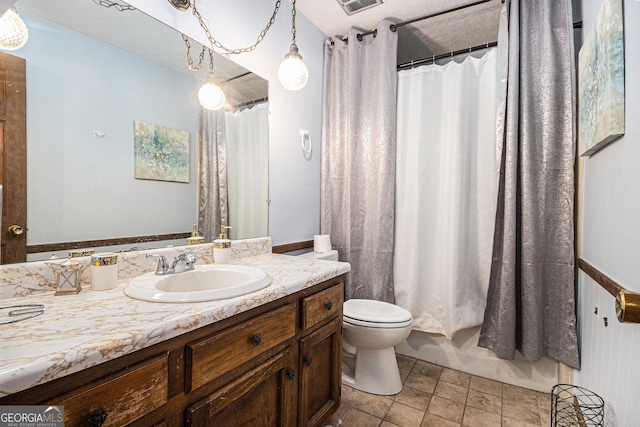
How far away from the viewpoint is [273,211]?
1874mm

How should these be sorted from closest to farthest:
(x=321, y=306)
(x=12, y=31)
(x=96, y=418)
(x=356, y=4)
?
(x=96, y=418) → (x=12, y=31) → (x=321, y=306) → (x=356, y=4)

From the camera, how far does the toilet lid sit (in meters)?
1.67

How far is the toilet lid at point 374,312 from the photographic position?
5.49 ft

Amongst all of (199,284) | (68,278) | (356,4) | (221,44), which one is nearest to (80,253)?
(68,278)

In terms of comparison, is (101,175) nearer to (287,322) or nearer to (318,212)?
(287,322)

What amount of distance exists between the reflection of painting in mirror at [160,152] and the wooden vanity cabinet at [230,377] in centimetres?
73

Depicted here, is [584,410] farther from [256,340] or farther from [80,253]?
[80,253]

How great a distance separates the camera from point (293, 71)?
5.27 feet

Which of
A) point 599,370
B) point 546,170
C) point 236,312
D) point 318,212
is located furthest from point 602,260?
point 318,212

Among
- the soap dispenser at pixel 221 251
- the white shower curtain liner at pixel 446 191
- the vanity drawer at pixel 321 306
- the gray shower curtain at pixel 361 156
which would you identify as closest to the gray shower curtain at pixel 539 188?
the white shower curtain liner at pixel 446 191

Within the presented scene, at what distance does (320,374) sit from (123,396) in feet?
2.81

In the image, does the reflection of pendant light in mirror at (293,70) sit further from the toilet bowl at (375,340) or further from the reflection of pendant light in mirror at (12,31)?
the toilet bowl at (375,340)

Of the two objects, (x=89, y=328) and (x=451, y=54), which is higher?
(x=451, y=54)

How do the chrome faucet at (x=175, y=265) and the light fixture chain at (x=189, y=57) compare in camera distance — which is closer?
the chrome faucet at (x=175, y=265)
